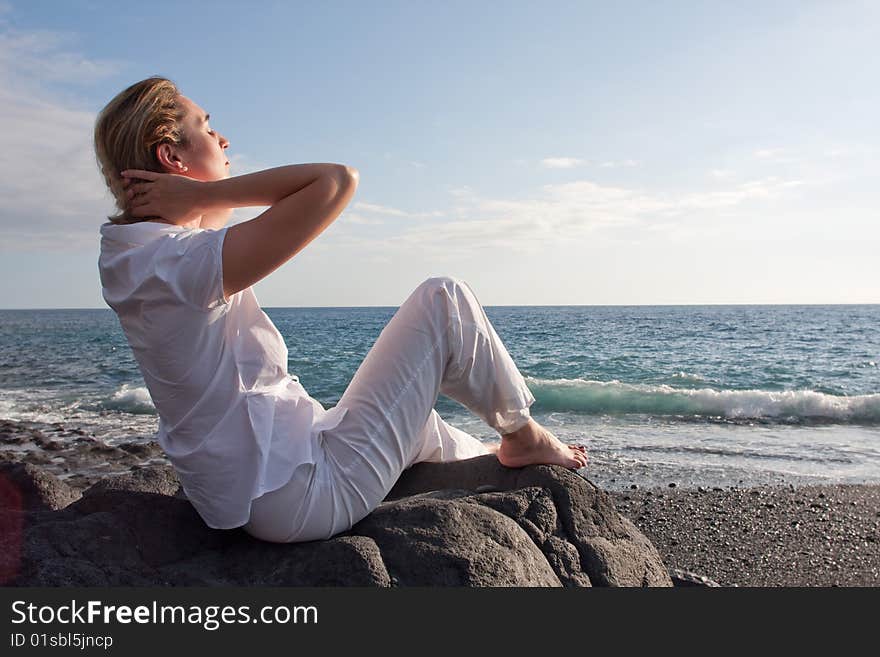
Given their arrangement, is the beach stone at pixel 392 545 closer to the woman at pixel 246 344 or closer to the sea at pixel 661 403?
the woman at pixel 246 344

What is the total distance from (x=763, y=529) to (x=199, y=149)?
15.0 ft

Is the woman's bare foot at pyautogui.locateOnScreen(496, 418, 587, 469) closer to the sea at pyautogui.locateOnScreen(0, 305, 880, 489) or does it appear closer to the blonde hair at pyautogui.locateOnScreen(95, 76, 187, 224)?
the blonde hair at pyautogui.locateOnScreen(95, 76, 187, 224)

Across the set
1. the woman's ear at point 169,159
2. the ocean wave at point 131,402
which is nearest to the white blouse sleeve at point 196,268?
the woman's ear at point 169,159

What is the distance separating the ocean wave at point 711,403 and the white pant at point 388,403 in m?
10.4

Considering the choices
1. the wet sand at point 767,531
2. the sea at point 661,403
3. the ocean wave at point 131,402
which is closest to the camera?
the wet sand at point 767,531

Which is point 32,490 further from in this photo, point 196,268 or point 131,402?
point 131,402

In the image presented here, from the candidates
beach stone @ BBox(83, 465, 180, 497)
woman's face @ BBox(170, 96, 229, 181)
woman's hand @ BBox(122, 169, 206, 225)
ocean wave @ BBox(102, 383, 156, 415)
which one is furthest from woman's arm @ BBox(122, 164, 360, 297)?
ocean wave @ BBox(102, 383, 156, 415)

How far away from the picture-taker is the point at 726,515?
5.53m

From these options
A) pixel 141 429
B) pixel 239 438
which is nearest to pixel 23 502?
pixel 239 438

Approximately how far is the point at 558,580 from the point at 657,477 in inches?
182

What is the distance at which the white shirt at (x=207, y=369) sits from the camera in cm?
224

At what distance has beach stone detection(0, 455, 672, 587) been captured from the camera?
7.90 ft

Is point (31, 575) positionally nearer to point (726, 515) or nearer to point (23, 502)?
point (23, 502)

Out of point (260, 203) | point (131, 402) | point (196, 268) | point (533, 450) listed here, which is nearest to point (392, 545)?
point (533, 450)
